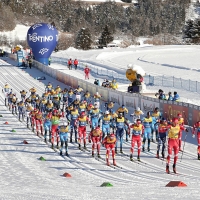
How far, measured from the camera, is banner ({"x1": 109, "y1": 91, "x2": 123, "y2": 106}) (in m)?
37.6

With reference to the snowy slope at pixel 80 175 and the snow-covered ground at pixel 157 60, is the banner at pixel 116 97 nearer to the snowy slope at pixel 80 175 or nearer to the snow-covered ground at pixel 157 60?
the snow-covered ground at pixel 157 60

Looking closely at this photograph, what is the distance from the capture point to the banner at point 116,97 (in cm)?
3762

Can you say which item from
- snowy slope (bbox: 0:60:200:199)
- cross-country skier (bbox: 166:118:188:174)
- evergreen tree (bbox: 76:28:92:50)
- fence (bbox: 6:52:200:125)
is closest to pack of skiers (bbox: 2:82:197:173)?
cross-country skier (bbox: 166:118:188:174)

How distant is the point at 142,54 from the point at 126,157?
68.5m

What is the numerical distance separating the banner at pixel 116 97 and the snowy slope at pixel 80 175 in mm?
10399

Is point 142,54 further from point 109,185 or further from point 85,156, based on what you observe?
point 109,185

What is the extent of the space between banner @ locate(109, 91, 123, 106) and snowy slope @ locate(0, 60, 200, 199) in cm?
1040

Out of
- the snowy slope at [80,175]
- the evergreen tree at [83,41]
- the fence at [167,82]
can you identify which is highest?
the evergreen tree at [83,41]

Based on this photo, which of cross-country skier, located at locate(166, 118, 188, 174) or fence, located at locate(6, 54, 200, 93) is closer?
cross-country skier, located at locate(166, 118, 188, 174)

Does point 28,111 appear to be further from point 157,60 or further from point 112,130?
point 157,60

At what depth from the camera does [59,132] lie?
23250 millimetres

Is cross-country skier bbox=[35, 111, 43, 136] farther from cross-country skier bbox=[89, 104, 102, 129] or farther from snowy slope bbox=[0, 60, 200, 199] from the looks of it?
cross-country skier bbox=[89, 104, 102, 129]

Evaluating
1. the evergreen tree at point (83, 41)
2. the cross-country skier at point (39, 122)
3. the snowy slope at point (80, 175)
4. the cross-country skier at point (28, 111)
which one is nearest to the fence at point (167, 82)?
the cross-country skier at point (28, 111)

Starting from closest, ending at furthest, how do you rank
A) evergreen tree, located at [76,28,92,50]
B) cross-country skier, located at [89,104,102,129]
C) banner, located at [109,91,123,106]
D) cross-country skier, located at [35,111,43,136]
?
cross-country skier, located at [89,104,102,129] → cross-country skier, located at [35,111,43,136] → banner, located at [109,91,123,106] → evergreen tree, located at [76,28,92,50]
